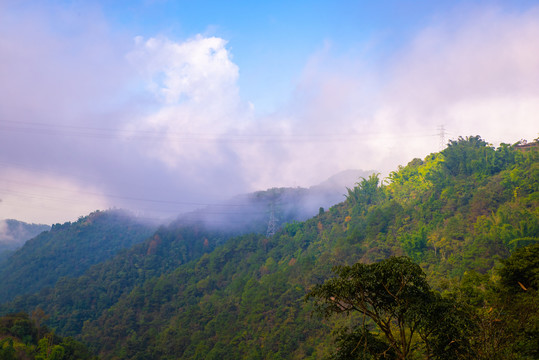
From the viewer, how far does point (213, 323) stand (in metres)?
63.6

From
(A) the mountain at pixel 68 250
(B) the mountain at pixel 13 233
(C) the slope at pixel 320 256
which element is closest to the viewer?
(C) the slope at pixel 320 256

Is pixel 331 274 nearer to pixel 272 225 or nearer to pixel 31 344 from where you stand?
pixel 31 344

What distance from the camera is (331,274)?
60188 mm

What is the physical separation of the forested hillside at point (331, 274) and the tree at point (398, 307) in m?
0.32

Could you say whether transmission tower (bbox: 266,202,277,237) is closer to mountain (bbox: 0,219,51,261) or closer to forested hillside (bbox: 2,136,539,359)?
forested hillside (bbox: 2,136,539,359)

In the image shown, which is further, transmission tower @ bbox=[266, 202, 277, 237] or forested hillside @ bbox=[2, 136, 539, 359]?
transmission tower @ bbox=[266, 202, 277, 237]

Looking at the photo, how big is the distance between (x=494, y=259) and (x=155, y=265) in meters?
83.8

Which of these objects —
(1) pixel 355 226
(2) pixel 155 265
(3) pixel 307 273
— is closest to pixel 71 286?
(2) pixel 155 265

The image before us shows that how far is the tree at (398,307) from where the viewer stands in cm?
1294

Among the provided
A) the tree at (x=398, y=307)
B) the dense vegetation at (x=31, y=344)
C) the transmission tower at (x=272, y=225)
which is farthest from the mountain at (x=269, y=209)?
the tree at (x=398, y=307)

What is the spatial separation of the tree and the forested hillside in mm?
324

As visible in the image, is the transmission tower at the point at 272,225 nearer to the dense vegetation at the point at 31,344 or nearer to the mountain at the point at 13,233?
the dense vegetation at the point at 31,344

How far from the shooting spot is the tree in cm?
1294

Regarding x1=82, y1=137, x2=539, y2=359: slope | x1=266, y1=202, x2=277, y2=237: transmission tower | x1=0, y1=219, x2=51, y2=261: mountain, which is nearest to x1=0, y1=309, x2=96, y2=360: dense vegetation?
x1=82, y1=137, x2=539, y2=359: slope
